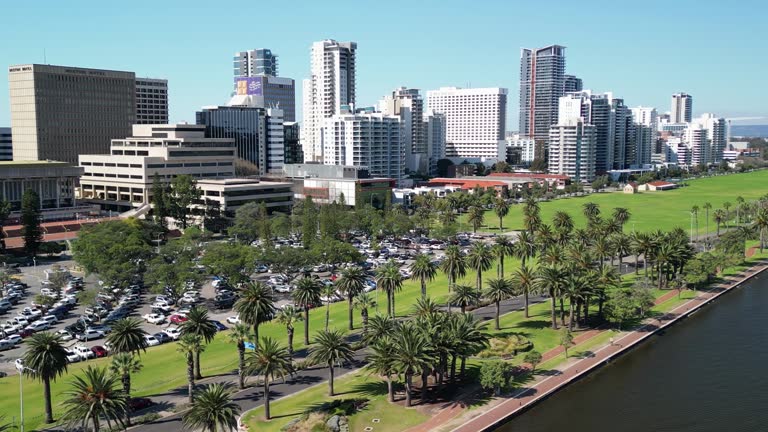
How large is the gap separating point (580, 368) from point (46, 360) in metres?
42.8

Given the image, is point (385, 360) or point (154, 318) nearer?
point (385, 360)

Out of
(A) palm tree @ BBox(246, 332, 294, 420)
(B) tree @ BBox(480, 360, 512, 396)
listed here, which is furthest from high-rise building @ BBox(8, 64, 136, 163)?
(B) tree @ BBox(480, 360, 512, 396)

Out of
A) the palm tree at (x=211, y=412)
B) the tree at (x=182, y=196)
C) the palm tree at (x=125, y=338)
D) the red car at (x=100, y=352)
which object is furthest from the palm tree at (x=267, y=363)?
the tree at (x=182, y=196)

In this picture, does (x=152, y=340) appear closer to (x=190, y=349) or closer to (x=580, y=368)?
(x=190, y=349)

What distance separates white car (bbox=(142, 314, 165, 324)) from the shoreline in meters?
39.1

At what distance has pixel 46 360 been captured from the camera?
1950 inches

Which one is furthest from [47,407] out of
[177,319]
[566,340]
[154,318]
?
[566,340]

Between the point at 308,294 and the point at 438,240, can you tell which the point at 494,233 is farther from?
the point at 308,294

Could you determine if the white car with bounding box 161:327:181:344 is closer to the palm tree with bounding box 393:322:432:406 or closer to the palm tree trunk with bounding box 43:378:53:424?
the palm tree trunk with bounding box 43:378:53:424

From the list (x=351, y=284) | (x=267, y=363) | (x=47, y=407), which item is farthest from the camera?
(x=351, y=284)

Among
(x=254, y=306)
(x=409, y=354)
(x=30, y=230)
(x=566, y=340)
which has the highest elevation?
(x=30, y=230)

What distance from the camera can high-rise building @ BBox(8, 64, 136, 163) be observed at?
180500mm

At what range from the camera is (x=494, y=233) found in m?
142

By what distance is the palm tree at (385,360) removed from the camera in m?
51.2
